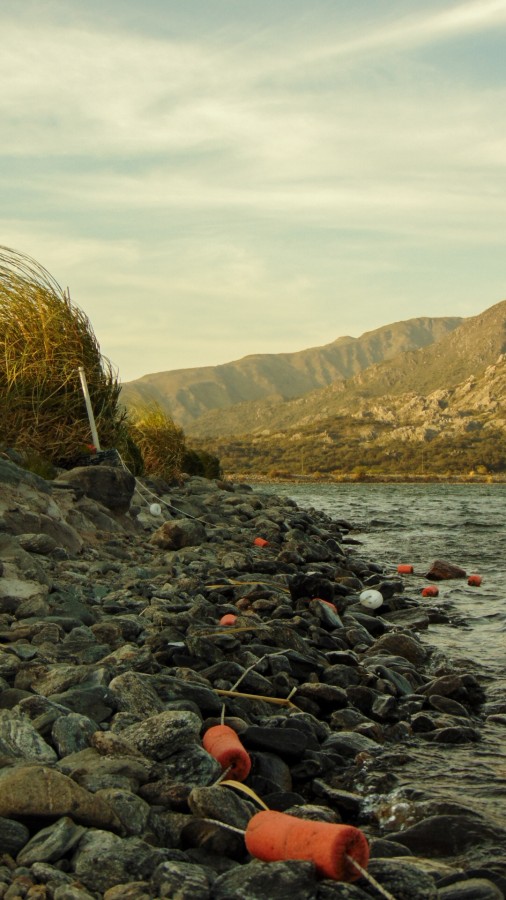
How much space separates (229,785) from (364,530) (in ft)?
86.3

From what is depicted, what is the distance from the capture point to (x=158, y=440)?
79.8 feet

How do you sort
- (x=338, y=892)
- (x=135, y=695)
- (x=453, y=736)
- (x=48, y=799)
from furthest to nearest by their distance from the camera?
1. (x=453, y=736)
2. (x=135, y=695)
3. (x=48, y=799)
4. (x=338, y=892)

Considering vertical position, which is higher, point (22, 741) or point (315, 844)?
point (22, 741)

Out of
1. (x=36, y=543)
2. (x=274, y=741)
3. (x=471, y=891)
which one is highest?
(x=36, y=543)

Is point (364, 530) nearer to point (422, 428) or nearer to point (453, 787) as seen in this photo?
point (453, 787)

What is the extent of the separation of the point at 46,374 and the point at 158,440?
32.2ft

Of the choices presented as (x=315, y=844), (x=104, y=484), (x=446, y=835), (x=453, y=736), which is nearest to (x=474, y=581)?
(x=104, y=484)

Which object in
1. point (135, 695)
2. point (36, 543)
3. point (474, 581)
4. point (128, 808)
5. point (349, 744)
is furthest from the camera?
point (474, 581)

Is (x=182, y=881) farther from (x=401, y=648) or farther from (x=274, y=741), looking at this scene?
(x=401, y=648)

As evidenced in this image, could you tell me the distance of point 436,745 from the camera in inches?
237

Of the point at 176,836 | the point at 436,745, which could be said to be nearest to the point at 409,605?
the point at 436,745

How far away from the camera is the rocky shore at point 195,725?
10.8 feet

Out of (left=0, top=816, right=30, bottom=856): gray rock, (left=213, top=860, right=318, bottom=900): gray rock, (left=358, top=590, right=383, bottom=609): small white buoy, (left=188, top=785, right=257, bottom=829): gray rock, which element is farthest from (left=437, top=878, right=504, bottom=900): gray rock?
(left=358, top=590, right=383, bottom=609): small white buoy

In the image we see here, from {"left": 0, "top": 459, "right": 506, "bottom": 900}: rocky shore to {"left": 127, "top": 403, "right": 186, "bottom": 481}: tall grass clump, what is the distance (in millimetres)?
11431
